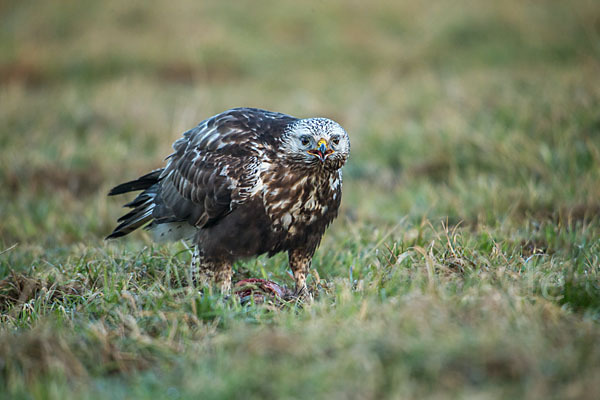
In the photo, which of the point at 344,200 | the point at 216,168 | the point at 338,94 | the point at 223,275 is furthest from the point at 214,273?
the point at 338,94

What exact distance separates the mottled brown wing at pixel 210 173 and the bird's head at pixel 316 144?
0.23m

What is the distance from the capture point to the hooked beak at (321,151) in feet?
11.6

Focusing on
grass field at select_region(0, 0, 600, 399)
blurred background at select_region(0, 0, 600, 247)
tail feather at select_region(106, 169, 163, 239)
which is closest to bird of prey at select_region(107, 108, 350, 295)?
grass field at select_region(0, 0, 600, 399)

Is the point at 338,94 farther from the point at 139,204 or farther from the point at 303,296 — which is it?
the point at 303,296

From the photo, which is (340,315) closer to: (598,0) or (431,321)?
(431,321)

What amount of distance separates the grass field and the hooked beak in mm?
713

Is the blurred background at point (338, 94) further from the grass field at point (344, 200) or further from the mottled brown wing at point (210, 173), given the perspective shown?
the mottled brown wing at point (210, 173)

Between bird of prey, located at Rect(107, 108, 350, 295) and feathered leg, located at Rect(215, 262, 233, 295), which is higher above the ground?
bird of prey, located at Rect(107, 108, 350, 295)

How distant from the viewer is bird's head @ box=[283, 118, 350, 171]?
3576mm

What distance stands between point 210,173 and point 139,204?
0.96 m

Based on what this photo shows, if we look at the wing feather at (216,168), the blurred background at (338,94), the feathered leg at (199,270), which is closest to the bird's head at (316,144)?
the wing feather at (216,168)

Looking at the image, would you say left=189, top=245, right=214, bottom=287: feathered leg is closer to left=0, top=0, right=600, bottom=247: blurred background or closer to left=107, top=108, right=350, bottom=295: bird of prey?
left=107, top=108, right=350, bottom=295: bird of prey

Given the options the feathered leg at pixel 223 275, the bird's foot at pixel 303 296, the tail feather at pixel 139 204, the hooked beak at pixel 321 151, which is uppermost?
the hooked beak at pixel 321 151

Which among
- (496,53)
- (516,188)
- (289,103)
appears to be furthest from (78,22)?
(516,188)
